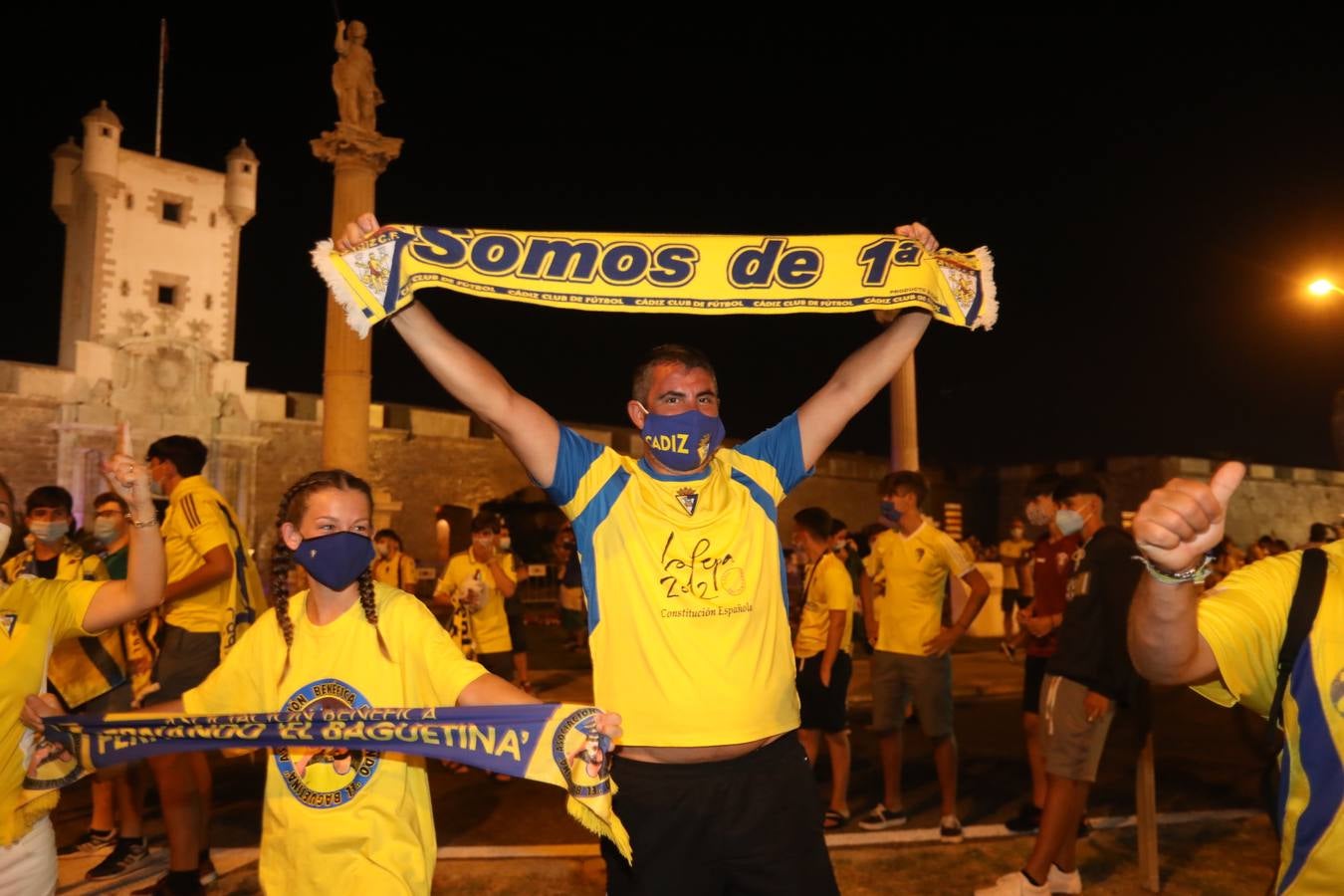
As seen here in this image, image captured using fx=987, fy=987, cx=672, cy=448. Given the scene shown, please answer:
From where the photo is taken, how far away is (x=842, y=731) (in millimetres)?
7055

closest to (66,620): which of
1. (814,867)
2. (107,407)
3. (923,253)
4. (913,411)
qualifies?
(814,867)

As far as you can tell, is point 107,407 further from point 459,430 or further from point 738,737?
point 738,737

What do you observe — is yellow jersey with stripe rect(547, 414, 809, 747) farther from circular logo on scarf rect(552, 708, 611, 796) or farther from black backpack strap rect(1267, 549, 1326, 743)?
black backpack strap rect(1267, 549, 1326, 743)

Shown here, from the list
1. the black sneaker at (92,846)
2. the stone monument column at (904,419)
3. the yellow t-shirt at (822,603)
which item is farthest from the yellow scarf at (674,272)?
the stone monument column at (904,419)

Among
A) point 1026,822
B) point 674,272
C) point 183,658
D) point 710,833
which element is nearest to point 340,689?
point 710,833

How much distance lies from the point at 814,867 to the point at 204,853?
4028 millimetres

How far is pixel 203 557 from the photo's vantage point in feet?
18.6

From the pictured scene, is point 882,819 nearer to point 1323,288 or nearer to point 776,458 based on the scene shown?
point 776,458

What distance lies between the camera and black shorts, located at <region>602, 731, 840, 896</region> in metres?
2.97

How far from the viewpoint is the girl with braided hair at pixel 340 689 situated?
9.51 feet

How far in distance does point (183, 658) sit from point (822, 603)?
14.1 ft

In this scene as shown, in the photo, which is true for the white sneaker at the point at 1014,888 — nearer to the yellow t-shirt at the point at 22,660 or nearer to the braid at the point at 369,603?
the braid at the point at 369,603

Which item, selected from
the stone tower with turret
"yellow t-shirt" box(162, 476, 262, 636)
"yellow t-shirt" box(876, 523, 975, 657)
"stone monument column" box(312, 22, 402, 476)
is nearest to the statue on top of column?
"stone monument column" box(312, 22, 402, 476)

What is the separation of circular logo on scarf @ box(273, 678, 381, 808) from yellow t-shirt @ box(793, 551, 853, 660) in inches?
185
